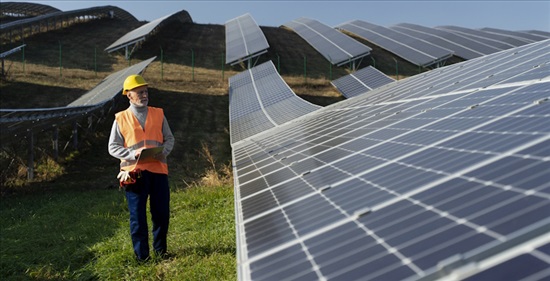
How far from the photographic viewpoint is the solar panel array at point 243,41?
2823cm

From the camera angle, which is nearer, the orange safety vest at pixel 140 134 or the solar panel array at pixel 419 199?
the solar panel array at pixel 419 199

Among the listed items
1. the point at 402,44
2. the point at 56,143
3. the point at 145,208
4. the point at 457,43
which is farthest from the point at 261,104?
the point at 457,43

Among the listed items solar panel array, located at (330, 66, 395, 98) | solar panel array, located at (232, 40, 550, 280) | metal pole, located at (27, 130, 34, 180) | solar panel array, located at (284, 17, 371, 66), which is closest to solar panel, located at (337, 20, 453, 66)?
solar panel array, located at (284, 17, 371, 66)

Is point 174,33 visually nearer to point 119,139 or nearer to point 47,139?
point 47,139

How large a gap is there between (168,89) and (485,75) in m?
18.8

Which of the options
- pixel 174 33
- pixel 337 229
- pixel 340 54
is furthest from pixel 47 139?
pixel 174 33

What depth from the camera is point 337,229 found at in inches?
123

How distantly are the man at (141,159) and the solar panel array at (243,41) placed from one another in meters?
21.9

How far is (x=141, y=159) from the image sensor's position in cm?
536

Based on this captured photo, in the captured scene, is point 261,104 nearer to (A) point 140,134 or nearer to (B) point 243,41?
(A) point 140,134

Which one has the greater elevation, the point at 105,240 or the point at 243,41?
the point at 243,41

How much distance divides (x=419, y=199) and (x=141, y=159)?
343cm

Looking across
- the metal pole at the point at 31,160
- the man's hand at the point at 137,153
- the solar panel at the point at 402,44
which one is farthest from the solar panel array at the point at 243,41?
the man's hand at the point at 137,153

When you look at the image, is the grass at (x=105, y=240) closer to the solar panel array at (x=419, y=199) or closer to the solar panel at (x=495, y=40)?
the solar panel array at (x=419, y=199)
